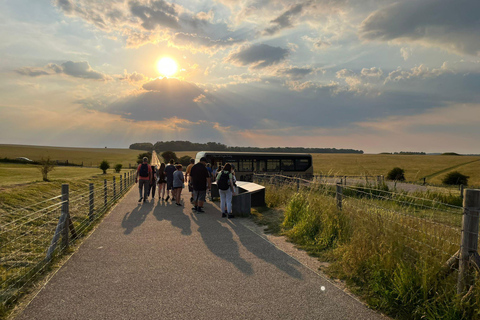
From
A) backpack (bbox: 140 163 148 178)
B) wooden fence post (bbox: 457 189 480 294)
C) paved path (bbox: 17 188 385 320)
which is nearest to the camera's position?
wooden fence post (bbox: 457 189 480 294)

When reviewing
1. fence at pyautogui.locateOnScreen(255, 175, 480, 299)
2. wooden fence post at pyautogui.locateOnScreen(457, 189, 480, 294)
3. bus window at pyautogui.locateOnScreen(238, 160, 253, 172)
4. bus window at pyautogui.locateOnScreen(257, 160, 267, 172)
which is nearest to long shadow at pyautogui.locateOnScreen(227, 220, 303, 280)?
fence at pyautogui.locateOnScreen(255, 175, 480, 299)

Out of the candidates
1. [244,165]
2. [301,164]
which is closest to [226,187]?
[244,165]

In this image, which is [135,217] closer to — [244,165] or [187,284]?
[187,284]

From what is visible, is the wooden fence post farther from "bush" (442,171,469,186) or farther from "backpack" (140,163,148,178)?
"bush" (442,171,469,186)

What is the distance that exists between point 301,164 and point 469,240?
2823 cm

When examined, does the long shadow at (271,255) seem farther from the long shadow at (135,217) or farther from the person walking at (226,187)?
the long shadow at (135,217)

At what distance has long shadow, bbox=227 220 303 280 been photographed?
554 centimetres

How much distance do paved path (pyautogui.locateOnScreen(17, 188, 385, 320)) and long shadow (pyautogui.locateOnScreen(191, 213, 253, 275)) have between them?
0.06 feet

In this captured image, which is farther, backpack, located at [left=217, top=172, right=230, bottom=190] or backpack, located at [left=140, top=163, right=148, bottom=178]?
backpack, located at [left=140, top=163, right=148, bottom=178]

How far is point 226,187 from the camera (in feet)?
34.7

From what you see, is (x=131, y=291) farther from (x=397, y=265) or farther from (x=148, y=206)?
(x=148, y=206)

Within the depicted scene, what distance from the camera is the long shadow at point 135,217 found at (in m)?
9.26

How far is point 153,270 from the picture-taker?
548 centimetres

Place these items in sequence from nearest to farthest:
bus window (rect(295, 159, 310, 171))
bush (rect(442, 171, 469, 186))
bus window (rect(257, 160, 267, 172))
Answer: bus window (rect(257, 160, 267, 172)) → bus window (rect(295, 159, 310, 171)) → bush (rect(442, 171, 469, 186))
